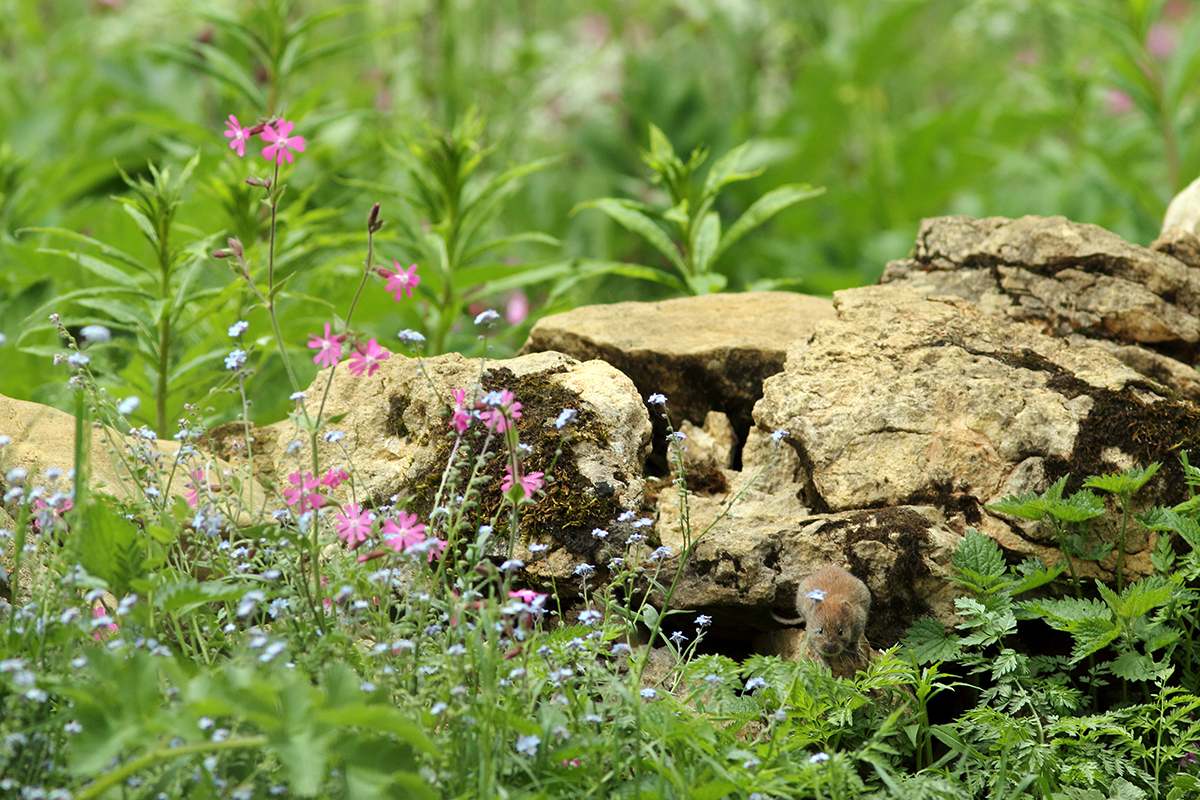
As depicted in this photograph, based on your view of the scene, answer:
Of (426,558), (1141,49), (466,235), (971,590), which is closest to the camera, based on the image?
(426,558)

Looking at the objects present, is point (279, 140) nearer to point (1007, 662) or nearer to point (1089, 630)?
point (1007, 662)

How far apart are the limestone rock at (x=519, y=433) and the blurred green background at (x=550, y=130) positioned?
38.9 inches

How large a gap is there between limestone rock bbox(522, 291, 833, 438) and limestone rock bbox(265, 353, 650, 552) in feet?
0.90

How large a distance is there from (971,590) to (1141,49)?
14.4 ft

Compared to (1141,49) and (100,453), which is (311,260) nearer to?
(100,453)

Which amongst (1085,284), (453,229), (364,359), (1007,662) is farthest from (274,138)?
(1085,284)

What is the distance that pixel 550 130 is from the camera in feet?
31.1

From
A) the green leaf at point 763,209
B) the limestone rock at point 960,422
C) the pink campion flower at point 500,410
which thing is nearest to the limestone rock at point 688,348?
the limestone rock at point 960,422

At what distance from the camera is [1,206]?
484 centimetres

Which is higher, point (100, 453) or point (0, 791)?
point (100, 453)

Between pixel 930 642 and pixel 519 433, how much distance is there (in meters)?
1.18

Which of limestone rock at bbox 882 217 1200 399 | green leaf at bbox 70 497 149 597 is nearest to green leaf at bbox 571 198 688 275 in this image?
limestone rock at bbox 882 217 1200 399

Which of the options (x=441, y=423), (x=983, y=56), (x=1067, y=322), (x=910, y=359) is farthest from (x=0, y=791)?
(x=983, y=56)

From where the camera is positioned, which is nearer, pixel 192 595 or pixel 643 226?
pixel 192 595
